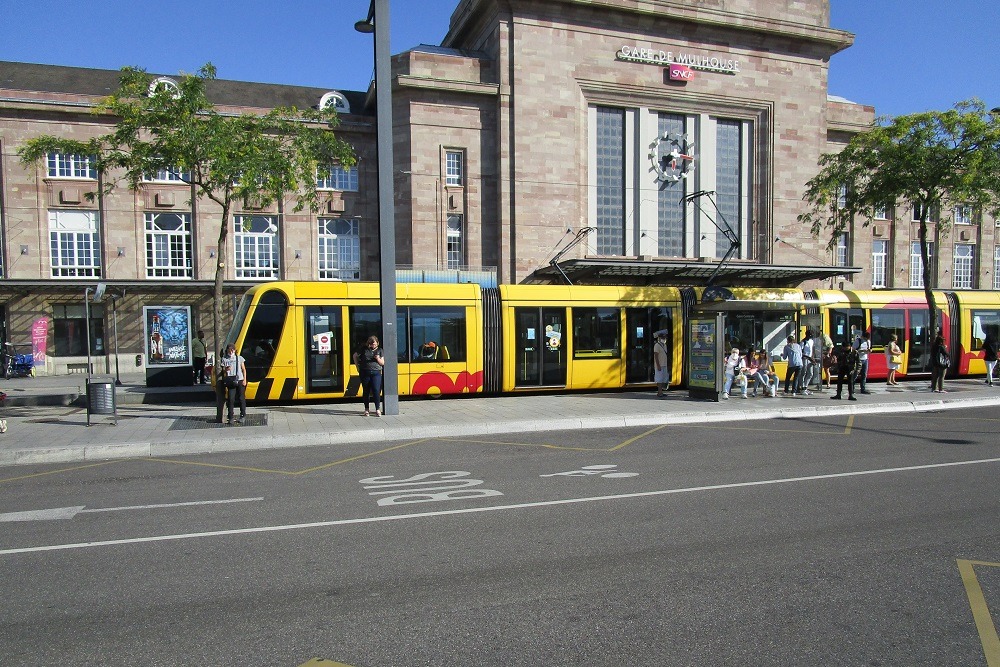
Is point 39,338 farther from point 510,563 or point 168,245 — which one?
point 510,563

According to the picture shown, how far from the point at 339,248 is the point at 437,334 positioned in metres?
17.2

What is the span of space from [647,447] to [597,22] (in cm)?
2730

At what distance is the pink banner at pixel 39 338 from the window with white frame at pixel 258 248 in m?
8.07

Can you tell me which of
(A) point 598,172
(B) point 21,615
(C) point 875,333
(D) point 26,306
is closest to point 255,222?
(D) point 26,306

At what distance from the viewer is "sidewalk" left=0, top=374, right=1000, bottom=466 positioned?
11.2 meters

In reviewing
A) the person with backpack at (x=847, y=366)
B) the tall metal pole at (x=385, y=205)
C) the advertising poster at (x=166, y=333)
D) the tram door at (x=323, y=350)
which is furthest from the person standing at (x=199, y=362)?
the person with backpack at (x=847, y=366)

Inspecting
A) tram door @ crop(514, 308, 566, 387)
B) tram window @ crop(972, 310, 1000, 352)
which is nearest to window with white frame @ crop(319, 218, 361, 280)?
tram door @ crop(514, 308, 566, 387)

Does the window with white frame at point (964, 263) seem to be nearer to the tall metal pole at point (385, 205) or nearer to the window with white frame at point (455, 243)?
the window with white frame at point (455, 243)

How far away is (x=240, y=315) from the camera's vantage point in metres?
15.6

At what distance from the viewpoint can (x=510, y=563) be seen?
519 cm

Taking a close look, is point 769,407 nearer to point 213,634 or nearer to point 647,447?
point 647,447

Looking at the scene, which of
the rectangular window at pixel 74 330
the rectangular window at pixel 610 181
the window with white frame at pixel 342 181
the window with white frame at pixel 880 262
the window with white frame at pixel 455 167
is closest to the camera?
the rectangular window at pixel 74 330

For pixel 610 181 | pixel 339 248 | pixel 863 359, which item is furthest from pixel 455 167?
pixel 863 359

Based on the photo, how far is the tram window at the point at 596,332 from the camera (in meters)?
17.8
